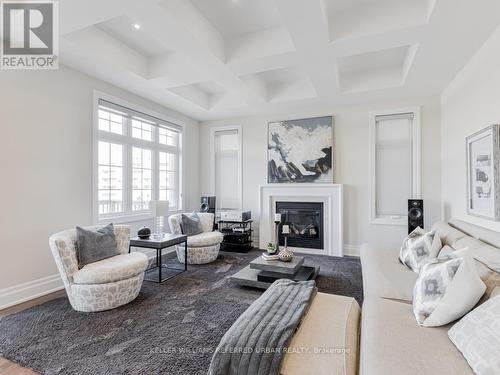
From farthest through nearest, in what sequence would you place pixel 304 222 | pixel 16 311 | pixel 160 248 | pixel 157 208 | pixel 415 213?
pixel 304 222 < pixel 415 213 < pixel 157 208 < pixel 160 248 < pixel 16 311

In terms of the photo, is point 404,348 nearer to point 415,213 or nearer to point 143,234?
point 143,234

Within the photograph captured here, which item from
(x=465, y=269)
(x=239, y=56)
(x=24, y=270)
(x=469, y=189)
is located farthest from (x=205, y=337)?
(x=469, y=189)

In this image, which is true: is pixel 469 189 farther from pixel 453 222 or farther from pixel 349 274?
pixel 349 274

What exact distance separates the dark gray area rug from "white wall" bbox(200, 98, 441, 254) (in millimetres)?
1630

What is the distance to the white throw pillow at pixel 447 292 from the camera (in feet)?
4.82

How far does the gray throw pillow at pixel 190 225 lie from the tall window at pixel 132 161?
2.54 feet

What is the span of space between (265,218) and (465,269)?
13.0 feet

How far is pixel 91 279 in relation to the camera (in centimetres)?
256

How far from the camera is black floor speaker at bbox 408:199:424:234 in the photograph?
4129 mm

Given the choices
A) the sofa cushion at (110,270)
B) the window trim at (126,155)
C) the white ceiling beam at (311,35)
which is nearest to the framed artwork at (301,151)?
the white ceiling beam at (311,35)

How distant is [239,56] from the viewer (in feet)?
10.5

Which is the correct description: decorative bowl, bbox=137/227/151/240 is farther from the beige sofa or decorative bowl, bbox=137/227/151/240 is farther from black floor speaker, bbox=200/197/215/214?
the beige sofa

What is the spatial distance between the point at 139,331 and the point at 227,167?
4.05 metres

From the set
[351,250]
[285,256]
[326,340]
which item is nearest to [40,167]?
[285,256]
